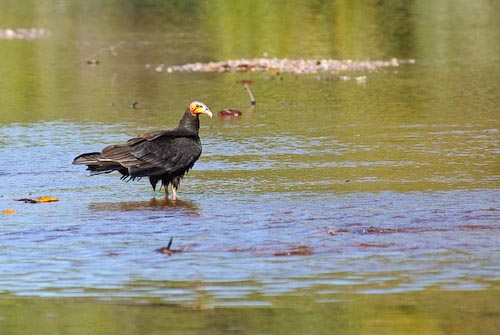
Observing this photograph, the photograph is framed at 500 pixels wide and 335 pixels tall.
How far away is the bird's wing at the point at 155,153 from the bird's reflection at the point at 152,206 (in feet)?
0.97

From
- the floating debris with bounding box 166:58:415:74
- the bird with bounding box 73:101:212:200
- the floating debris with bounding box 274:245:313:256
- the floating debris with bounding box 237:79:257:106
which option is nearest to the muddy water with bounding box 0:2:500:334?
the floating debris with bounding box 274:245:313:256

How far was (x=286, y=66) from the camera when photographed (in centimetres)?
1839

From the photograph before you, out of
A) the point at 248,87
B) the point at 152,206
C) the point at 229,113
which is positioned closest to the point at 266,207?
the point at 152,206

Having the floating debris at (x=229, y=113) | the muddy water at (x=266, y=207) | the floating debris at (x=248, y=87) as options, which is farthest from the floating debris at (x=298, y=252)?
the floating debris at (x=248, y=87)

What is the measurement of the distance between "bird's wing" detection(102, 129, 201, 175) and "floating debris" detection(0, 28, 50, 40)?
14.7 meters

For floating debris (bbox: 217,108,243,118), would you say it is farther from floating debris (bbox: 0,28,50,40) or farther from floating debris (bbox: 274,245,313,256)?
floating debris (bbox: 0,28,50,40)

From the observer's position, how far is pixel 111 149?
974 centimetres

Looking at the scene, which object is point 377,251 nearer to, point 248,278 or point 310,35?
point 248,278

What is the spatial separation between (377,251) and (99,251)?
5.83 ft

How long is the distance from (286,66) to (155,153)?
890cm

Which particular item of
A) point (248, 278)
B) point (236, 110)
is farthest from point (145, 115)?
point (248, 278)

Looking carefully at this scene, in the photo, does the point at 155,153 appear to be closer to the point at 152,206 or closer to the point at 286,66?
the point at 152,206

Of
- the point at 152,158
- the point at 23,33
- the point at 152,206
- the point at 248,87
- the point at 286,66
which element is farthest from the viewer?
the point at 23,33

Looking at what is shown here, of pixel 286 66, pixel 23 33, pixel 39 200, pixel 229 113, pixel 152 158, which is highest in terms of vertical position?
pixel 23 33
